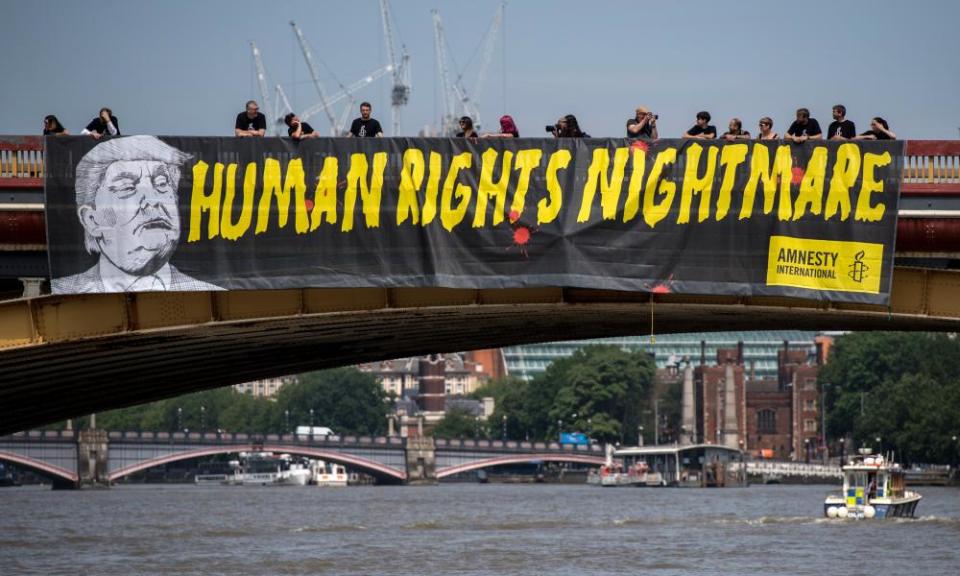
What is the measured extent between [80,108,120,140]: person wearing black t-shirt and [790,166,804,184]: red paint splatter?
1061cm

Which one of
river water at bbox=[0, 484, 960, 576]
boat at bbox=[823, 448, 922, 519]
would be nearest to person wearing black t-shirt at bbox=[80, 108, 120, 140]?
river water at bbox=[0, 484, 960, 576]

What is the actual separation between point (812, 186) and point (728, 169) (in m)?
1.32

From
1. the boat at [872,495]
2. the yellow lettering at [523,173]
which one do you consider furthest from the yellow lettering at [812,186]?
the boat at [872,495]

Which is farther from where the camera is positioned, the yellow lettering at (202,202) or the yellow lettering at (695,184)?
the yellow lettering at (202,202)

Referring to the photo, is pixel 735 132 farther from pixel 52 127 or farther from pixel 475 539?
pixel 475 539

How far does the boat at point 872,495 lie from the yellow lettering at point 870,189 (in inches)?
2848

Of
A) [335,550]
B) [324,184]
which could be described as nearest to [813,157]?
[324,184]

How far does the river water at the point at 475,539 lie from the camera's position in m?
65.7

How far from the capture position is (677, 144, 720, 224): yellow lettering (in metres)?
29.9

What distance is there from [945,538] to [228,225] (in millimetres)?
56352

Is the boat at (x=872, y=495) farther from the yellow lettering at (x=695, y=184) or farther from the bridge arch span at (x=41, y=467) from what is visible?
the bridge arch span at (x=41, y=467)

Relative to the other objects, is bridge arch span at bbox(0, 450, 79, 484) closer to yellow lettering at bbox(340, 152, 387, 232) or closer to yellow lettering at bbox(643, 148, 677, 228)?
yellow lettering at bbox(340, 152, 387, 232)

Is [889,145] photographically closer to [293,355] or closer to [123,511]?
[293,355]

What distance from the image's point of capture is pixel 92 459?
625ft
